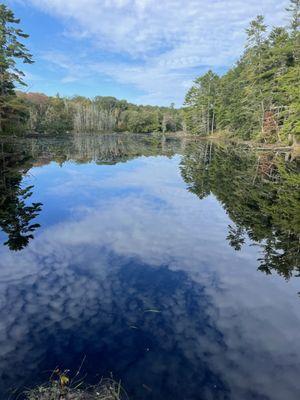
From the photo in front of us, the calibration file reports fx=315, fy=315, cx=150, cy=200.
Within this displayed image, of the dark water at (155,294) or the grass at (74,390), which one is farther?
the dark water at (155,294)

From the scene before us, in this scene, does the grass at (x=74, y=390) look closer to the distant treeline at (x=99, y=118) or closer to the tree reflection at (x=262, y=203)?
the tree reflection at (x=262, y=203)

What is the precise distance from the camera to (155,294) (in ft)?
22.0

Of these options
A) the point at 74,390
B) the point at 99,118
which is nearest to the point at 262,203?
the point at 74,390

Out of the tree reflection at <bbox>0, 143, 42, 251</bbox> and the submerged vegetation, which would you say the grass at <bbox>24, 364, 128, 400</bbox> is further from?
the tree reflection at <bbox>0, 143, 42, 251</bbox>

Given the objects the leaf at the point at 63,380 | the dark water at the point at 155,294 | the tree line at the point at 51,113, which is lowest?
the dark water at the point at 155,294

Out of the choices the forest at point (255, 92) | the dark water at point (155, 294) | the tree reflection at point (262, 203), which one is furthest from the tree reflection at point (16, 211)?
the forest at point (255, 92)

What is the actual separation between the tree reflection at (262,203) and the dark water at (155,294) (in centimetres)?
7

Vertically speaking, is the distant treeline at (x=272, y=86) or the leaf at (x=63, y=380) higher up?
the distant treeline at (x=272, y=86)

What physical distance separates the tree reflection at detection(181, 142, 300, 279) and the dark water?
0.23 ft

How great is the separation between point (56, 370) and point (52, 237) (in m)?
5.90

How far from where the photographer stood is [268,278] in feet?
25.9

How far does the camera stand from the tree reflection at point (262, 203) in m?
9.24

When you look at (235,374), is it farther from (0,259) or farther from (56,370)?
(0,259)

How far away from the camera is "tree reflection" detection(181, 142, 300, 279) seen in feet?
30.3
